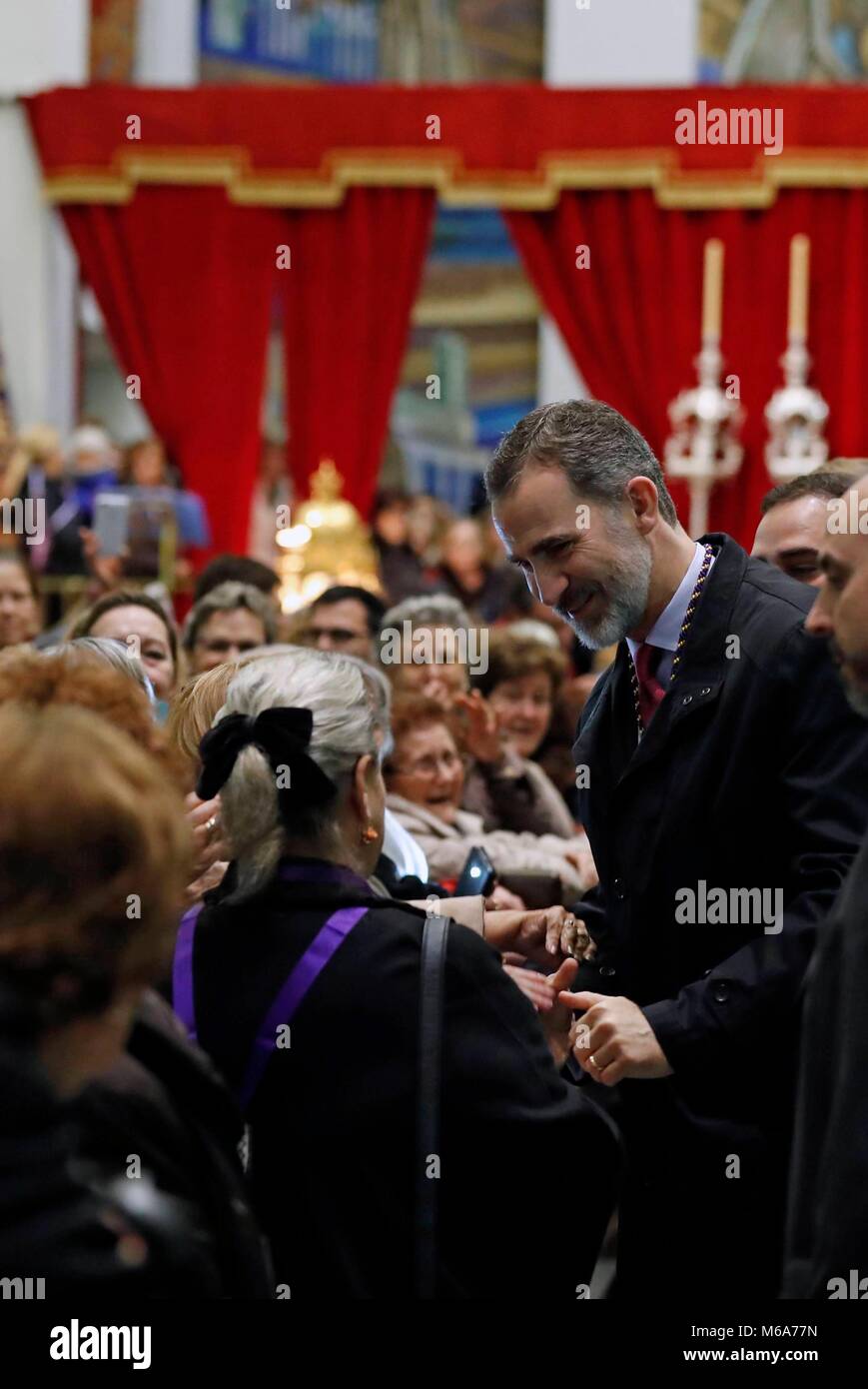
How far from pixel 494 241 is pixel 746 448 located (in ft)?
9.78

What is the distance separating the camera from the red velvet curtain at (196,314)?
38.2 ft

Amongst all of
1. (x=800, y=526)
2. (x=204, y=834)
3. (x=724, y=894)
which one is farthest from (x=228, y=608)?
(x=724, y=894)

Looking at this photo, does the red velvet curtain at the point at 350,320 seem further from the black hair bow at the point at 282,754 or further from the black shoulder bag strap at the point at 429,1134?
the black shoulder bag strap at the point at 429,1134

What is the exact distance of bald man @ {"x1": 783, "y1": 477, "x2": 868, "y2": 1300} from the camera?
191 centimetres

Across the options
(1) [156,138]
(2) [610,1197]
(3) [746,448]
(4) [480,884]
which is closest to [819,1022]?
(2) [610,1197]

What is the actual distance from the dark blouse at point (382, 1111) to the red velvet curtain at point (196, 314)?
367 inches

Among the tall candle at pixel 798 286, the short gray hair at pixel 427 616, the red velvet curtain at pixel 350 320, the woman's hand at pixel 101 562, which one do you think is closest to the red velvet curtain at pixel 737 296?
the tall candle at pixel 798 286

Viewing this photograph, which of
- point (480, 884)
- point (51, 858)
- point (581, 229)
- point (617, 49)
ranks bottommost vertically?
point (480, 884)

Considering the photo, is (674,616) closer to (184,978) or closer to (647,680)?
(647,680)

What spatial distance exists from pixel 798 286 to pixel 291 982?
31.2 feet

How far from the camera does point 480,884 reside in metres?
3.88

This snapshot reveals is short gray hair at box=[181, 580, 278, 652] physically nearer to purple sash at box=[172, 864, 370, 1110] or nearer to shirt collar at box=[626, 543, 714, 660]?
shirt collar at box=[626, 543, 714, 660]

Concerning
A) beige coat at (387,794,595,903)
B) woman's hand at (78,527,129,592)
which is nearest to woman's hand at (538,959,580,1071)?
beige coat at (387,794,595,903)

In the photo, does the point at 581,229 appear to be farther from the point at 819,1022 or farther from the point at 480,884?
the point at 819,1022
